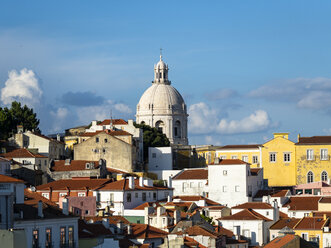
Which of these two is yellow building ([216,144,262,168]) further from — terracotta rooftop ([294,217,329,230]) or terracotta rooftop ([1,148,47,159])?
terracotta rooftop ([294,217,329,230])

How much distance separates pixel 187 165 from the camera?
12181 cm

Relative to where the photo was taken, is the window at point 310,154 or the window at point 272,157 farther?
the window at point 272,157

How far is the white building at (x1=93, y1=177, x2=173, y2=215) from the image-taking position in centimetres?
8181

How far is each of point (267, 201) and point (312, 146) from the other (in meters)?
16.2

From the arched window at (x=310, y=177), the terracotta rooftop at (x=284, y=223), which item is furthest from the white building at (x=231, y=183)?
the terracotta rooftop at (x=284, y=223)

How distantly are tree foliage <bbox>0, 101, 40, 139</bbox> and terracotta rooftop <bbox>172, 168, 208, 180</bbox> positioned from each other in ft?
80.5

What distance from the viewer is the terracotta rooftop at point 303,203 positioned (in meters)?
82.4

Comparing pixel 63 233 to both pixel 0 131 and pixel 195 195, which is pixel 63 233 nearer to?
pixel 195 195

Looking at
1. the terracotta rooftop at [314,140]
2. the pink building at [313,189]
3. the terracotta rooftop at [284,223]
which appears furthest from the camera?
the terracotta rooftop at [314,140]

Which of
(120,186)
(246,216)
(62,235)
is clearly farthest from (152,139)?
(62,235)

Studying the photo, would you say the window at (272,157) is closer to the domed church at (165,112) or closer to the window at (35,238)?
the domed church at (165,112)

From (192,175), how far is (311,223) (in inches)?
1121

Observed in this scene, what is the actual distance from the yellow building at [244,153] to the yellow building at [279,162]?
6.87ft

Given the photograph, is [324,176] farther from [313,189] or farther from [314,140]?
[313,189]
